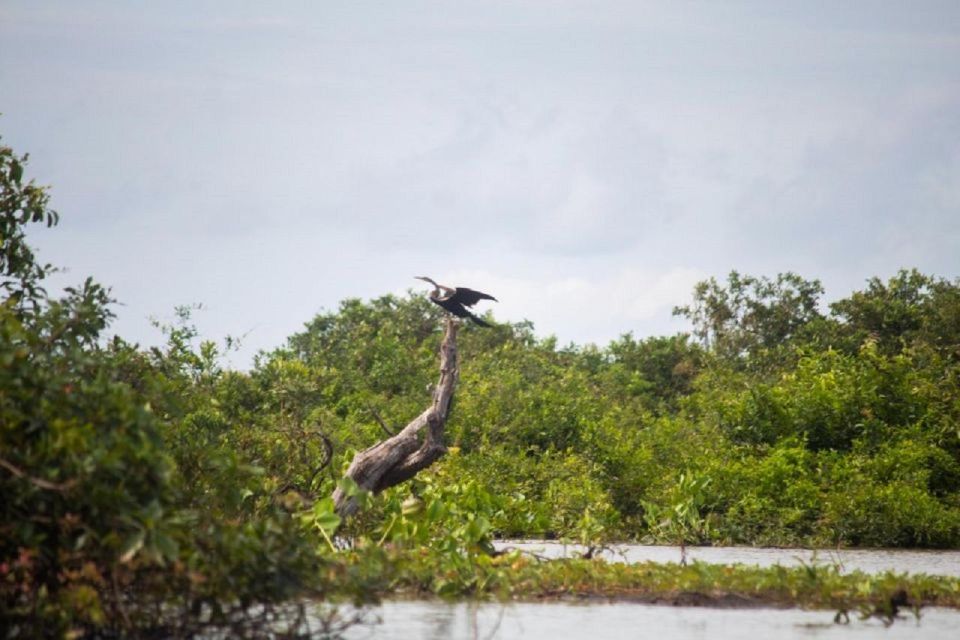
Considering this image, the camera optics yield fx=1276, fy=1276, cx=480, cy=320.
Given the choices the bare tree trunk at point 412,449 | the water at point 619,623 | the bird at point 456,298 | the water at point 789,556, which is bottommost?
the water at point 619,623

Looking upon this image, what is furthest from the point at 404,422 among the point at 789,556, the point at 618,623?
the point at 618,623

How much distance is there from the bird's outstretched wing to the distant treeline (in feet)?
6.39

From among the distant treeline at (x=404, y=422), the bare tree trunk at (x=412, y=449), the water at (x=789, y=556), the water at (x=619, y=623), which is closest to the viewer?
the distant treeline at (x=404, y=422)

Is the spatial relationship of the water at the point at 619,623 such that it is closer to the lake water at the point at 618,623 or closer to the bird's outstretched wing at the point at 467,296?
the lake water at the point at 618,623

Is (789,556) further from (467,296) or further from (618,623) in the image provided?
(618,623)

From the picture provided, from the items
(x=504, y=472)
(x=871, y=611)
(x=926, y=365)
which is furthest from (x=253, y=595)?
(x=926, y=365)

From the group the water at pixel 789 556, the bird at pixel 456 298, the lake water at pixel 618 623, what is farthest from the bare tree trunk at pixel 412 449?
the lake water at pixel 618 623

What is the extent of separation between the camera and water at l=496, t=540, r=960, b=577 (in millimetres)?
13555

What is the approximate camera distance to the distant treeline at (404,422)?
6277mm

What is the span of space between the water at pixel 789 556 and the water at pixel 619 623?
3397 millimetres

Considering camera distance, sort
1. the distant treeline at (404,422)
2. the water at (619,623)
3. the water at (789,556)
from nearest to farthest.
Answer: the distant treeline at (404,422), the water at (619,623), the water at (789,556)

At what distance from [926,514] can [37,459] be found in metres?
12.7

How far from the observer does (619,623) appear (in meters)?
9.00

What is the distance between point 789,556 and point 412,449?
16.0ft
